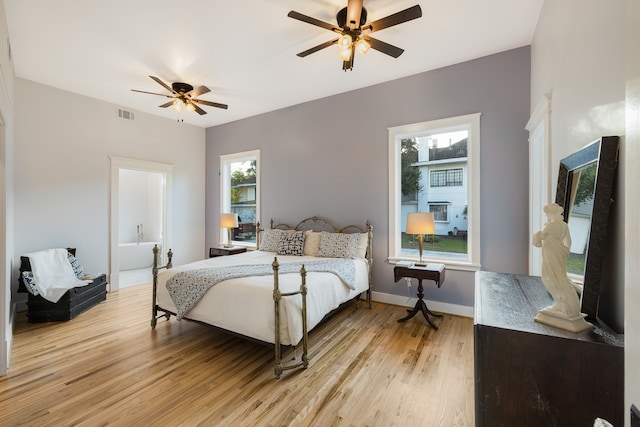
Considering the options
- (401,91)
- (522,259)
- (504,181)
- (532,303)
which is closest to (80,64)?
(401,91)

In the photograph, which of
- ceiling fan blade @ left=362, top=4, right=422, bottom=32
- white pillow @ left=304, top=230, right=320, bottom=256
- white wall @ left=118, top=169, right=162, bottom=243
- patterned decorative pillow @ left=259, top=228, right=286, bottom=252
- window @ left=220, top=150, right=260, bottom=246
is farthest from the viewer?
white wall @ left=118, top=169, right=162, bottom=243

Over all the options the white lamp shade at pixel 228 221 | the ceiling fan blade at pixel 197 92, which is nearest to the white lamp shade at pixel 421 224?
the ceiling fan blade at pixel 197 92

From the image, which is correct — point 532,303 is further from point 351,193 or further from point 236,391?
point 351,193

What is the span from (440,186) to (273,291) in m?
2.69

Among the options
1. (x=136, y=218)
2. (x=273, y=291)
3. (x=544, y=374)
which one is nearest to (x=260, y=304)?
(x=273, y=291)

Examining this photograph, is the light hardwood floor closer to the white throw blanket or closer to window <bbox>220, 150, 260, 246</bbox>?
the white throw blanket

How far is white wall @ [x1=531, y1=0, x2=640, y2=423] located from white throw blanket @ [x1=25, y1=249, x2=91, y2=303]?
4932 mm

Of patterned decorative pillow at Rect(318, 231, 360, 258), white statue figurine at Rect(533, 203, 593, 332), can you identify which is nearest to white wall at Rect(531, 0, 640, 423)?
white statue figurine at Rect(533, 203, 593, 332)

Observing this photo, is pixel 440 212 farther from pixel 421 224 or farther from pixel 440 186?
pixel 421 224

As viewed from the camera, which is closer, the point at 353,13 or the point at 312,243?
the point at 353,13

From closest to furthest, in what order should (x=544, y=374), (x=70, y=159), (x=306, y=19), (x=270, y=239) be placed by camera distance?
(x=544, y=374) < (x=306, y=19) < (x=70, y=159) < (x=270, y=239)

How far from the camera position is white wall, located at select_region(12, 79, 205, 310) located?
3.93 m

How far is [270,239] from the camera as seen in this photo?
4.73 m

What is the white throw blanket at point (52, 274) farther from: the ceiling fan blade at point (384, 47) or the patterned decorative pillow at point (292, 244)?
the ceiling fan blade at point (384, 47)
